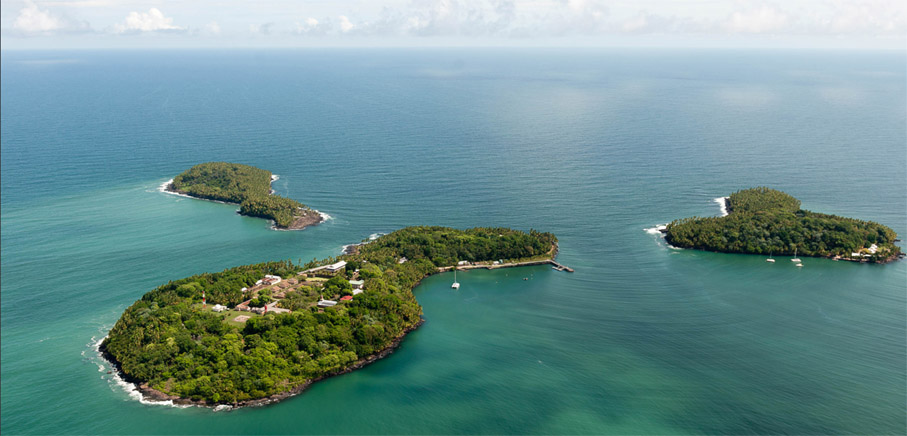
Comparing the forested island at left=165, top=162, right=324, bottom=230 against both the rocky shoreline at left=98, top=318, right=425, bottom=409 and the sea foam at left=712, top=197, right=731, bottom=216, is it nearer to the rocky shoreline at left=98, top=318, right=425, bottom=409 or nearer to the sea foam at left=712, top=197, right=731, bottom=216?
the rocky shoreline at left=98, top=318, right=425, bottom=409

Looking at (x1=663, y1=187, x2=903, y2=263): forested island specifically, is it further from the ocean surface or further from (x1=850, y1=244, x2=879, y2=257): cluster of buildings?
the ocean surface

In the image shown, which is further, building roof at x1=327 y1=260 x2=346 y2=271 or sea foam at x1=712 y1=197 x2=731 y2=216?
sea foam at x1=712 y1=197 x2=731 y2=216

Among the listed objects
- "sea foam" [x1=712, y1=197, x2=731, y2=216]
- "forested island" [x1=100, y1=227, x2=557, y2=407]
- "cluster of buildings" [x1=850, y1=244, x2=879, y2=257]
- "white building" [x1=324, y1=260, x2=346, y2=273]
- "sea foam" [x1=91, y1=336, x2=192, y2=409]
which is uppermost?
"sea foam" [x1=712, y1=197, x2=731, y2=216]

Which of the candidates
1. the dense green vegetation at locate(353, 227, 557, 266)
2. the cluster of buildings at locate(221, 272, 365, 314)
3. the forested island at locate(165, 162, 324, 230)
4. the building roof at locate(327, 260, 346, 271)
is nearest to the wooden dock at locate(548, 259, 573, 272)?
the dense green vegetation at locate(353, 227, 557, 266)

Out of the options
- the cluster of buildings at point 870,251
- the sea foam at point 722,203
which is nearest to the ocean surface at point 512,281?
the sea foam at point 722,203

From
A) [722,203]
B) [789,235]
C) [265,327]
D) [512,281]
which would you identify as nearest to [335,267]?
[265,327]

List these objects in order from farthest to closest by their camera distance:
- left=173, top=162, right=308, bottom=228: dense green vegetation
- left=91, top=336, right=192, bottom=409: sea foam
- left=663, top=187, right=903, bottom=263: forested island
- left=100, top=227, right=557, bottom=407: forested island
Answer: left=173, top=162, right=308, bottom=228: dense green vegetation < left=663, top=187, right=903, bottom=263: forested island < left=100, top=227, right=557, bottom=407: forested island < left=91, top=336, right=192, bottom=409: sea foam

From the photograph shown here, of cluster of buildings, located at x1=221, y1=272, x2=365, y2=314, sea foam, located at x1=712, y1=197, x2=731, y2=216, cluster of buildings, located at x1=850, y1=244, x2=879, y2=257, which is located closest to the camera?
cluster of buildings, located at x1=221, y1=272, x2=365, y2=314

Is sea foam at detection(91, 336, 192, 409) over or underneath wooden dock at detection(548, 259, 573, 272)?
underneath
